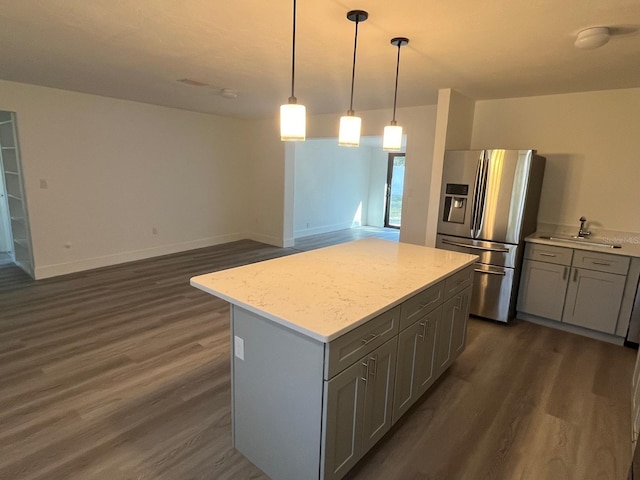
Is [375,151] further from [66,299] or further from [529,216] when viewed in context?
[66,299]

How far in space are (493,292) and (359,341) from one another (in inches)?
106

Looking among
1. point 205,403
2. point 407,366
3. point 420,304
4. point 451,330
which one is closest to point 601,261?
point 451,330

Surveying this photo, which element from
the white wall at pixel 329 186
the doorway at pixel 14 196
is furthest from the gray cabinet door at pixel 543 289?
the doorway at pixel 14 196

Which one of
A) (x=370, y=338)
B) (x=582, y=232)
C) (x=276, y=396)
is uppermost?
(x=582, y=232)

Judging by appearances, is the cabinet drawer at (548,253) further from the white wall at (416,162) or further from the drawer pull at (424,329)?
the drawer pull at (424,329)

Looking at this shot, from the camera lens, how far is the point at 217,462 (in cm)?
189

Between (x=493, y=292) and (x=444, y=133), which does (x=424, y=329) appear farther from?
(x=444, y=133)

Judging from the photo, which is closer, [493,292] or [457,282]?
[457,282]

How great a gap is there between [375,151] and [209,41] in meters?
7.32

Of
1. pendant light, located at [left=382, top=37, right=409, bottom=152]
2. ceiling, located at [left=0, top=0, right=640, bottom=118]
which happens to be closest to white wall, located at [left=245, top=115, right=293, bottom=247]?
ceiling, located at [left=0, top=0, right=640, bottom=118]

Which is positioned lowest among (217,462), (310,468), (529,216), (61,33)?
(217,462)

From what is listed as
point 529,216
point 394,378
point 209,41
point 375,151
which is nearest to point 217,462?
point 394,378

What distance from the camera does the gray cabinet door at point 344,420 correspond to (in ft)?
4.97

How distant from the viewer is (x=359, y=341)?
1608 millimetres
